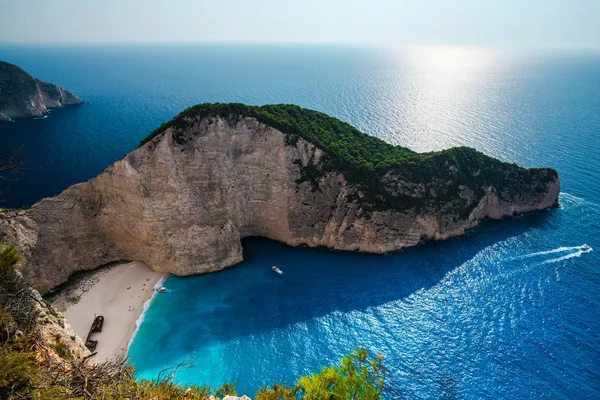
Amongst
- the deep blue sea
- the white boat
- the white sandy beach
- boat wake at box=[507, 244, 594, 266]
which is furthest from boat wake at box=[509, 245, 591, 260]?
the white sandy beach

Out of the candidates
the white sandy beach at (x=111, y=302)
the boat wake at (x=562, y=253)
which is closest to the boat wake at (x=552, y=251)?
the boat wake at (x=562, y=253)

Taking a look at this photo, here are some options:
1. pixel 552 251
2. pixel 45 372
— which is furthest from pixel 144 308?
pixel 552 251

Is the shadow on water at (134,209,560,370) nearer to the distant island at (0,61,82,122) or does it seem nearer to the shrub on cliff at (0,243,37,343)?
the shrub on cliff at (0,243,37,343)

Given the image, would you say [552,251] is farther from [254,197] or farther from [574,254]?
[254,197]

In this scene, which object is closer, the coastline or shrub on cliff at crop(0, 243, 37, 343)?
shrub on cliff at crop(0, 243, 37, 343)

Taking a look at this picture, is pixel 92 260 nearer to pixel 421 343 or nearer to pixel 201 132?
pixel 201 132

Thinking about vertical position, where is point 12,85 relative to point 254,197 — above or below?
above

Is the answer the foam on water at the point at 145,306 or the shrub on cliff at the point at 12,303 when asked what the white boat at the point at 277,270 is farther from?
the shrub on cliff at the point at 12,303
